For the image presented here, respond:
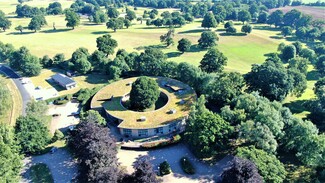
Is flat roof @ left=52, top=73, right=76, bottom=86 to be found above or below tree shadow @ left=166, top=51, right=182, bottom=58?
below

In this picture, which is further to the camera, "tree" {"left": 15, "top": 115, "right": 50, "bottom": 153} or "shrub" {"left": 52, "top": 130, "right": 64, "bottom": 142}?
"shrub" {"left": 52, "top": 130, "right": 64, "bottom": 142}

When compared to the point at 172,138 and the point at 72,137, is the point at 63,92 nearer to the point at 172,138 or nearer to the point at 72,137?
the point at 72,137

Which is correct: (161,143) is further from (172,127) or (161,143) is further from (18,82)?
(18,82)

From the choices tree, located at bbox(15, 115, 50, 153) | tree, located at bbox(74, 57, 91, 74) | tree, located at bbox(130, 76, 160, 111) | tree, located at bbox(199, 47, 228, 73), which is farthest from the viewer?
tree, located at bbox(74, 57, 91, 74)

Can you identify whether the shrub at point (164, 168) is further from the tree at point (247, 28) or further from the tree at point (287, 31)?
the tree at point (287, 31)

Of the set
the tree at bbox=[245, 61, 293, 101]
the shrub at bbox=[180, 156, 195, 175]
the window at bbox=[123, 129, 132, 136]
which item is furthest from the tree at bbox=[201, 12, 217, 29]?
the shrub at bbox=[180, 156, 195, 175]

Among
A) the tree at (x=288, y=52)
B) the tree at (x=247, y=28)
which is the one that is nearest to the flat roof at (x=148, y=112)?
the tree at (x=288, y=52)

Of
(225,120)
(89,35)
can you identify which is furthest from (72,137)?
(89,35)

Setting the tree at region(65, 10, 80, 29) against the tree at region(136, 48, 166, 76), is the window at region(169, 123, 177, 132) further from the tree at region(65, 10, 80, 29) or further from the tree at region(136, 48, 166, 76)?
the tree at region(65, 10, 80, 29)

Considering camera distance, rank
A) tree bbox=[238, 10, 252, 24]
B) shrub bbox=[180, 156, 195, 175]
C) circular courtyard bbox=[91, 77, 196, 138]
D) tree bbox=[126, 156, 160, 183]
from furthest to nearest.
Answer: tree bbox=[238, 10, 252, 24] → circular courtyard bbox=[91, 77, 196, 138] → shrub bbox=[180, 156, 195, 175] → tree bbox=[126, 156, 160, 183]
